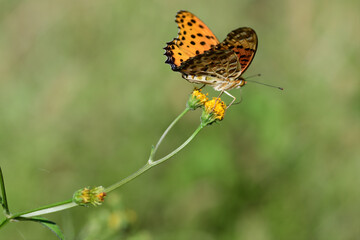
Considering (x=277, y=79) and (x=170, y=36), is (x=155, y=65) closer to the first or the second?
(x=170, y=36)

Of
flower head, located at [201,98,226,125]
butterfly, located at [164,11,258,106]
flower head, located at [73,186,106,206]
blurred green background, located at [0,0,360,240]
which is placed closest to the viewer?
flower head, located at [73,186,106,206]

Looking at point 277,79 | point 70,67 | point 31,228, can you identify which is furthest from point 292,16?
point 31,228

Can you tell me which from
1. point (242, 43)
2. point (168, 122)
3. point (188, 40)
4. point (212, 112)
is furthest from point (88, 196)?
point (168, 122)

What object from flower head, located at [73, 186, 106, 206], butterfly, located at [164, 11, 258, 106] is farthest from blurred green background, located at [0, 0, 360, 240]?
butterfly, located at [164, 11, 258, 106]

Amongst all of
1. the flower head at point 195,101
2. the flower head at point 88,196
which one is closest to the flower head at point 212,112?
the flower head at point 195,101

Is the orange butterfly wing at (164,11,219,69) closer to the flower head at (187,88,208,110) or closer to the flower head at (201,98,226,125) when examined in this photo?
the flower head at (187,88,208,110)
